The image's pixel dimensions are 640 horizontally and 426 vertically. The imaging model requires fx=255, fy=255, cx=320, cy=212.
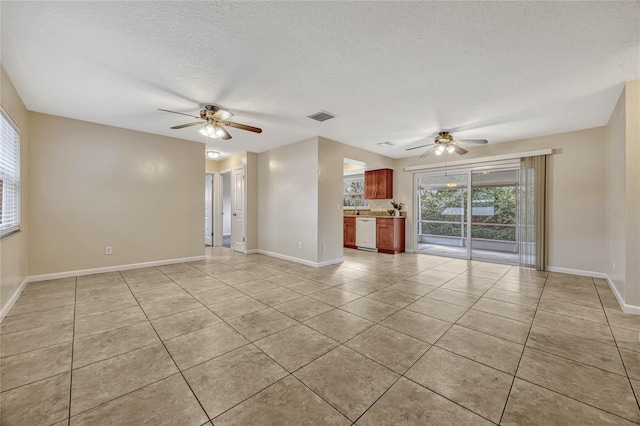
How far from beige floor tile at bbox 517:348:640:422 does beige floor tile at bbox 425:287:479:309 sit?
1091 millimetres

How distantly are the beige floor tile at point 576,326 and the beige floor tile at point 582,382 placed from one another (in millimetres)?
667

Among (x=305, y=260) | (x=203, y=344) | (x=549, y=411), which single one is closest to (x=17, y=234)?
(x=203, y=344)

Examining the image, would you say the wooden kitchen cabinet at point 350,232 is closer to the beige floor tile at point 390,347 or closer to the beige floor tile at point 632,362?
the beige floor tile at point 390,347

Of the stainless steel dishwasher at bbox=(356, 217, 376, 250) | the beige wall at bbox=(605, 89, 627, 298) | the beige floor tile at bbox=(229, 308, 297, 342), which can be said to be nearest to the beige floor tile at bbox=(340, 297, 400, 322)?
the beige floor tile at bbox=(229, 308, 297, 342)

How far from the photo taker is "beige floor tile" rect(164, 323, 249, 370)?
77.7 inches

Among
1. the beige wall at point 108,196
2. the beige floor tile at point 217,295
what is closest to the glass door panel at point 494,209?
the beige floor tile at point 217,295

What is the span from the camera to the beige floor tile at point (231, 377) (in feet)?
5.08

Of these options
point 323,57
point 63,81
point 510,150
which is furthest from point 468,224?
point 63,81

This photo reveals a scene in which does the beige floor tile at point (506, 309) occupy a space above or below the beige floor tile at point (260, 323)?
above

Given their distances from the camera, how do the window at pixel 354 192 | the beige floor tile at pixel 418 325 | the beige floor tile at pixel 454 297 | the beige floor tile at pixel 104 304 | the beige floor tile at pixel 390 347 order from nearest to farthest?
the beige floor tile at pixel 390 347, the beige floor tile at pixel 418 325, the beige floor tile at pixel 104 304, the beige floor tile at pixel 454 297, the window at pixel 354 192

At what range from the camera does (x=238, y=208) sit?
6.68 m

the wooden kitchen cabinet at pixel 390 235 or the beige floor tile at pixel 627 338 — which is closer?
the beige floor tile at pixel 627 338

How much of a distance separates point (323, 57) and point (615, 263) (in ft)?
15.5

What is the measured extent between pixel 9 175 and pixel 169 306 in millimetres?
2541
